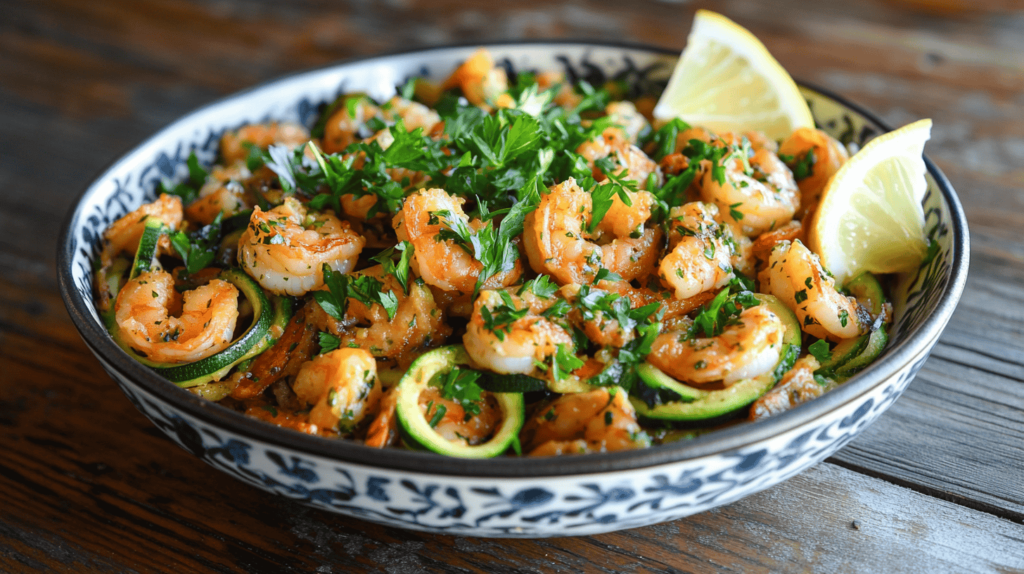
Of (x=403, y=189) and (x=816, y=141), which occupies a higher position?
(x=403, y=189)

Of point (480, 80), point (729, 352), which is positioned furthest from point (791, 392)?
point (480, 80)

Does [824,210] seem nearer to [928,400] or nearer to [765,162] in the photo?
[765,162]

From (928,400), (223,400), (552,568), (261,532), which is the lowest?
(928,400)

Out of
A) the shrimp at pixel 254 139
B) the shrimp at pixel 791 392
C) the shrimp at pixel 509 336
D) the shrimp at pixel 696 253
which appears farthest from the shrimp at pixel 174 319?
the shrimp at pixel 791 392

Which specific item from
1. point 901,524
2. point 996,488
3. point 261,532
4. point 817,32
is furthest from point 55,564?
point 817,32

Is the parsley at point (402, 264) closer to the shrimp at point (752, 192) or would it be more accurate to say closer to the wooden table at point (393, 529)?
the wooden table at point (393, 529)
